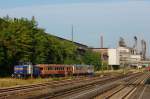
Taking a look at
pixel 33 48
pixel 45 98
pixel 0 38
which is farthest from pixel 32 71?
pixel 45 98

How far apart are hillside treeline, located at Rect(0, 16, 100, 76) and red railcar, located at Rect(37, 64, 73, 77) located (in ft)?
17.3

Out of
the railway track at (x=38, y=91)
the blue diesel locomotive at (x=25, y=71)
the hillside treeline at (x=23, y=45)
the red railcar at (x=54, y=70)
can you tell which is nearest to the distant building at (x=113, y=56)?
the hillside treeline at (x=23, y=45)

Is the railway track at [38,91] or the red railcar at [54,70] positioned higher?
the red railcar at [54,70]

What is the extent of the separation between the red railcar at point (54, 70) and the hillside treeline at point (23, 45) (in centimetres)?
528

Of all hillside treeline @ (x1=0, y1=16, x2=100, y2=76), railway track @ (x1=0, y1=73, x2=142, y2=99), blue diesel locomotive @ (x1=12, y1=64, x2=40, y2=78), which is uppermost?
hillside treeline @ (x1=0, y1=16, x2=100, y2=76)

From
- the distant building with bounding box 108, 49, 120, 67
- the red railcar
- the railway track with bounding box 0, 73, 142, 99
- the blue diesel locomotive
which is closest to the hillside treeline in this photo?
the blue diesel locomotive

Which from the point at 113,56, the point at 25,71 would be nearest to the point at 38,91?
the point at 25,71

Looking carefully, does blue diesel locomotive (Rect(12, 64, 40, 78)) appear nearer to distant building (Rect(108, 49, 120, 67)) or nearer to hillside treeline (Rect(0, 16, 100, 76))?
hillside treeline (Rect(0, 16, 100, 76))

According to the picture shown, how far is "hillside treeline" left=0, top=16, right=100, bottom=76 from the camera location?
7868 cm

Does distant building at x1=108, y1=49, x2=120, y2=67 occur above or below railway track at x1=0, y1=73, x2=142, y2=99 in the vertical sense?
above


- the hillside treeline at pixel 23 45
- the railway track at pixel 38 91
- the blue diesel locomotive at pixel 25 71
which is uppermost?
the hillside treeline at pixel 23 45

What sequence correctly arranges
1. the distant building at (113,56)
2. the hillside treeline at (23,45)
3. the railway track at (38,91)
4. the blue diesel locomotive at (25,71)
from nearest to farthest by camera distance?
the railway track at (38,91), the blue diesel locomotive at (25,71), the hillside treeline at (23,45), the distant building at (113,56)

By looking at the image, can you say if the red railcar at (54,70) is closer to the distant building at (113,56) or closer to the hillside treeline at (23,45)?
the hillside treeline at (23,45)

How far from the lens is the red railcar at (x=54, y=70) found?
78.7 meters
